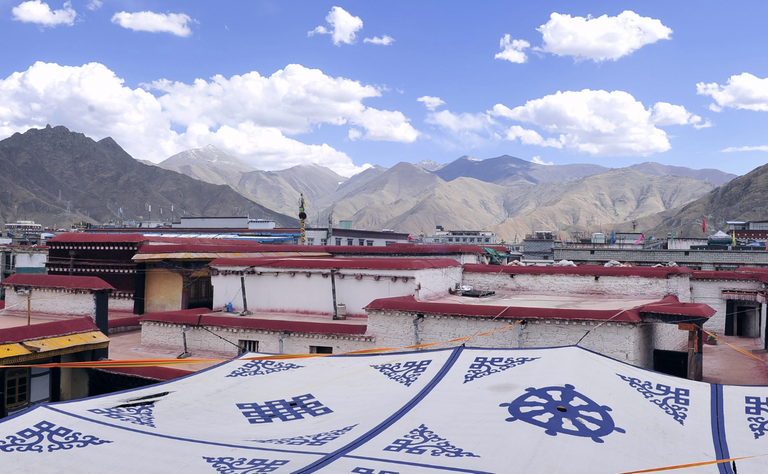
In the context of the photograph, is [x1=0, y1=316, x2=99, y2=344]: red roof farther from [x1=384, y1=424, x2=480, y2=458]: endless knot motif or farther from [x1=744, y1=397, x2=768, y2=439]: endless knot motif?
[x1=744, y1=397, x2=768, y2=439]: endless knot motif

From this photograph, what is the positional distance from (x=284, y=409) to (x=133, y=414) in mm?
2354

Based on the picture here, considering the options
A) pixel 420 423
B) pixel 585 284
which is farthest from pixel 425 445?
pixel 585 284

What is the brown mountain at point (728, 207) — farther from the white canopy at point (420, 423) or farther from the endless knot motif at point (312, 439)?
the endless knot motif at point (312, 439)

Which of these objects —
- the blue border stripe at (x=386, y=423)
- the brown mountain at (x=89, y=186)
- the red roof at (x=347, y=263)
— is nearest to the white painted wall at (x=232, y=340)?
the red roof at (x=347, y=263)

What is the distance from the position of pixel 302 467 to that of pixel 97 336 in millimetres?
12236

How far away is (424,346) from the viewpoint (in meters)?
15.2

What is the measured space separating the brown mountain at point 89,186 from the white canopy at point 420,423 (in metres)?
139

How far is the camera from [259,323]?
690 inches

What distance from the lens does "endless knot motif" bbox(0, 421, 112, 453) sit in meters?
6.94

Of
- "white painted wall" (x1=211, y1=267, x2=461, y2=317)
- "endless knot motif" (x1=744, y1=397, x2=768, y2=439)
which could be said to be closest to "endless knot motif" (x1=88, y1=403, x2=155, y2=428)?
"endless knot motif" (x1=744, y1=397, x2=768, y2=439)

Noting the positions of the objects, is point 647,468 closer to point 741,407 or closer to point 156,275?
point 741,407

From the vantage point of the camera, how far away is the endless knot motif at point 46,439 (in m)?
6.94

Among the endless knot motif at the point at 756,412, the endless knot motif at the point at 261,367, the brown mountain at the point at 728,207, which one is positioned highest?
the brown mountain at the point at 728,207

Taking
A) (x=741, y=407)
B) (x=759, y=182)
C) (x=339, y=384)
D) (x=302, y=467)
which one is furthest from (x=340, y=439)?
(x=759, y=182)
